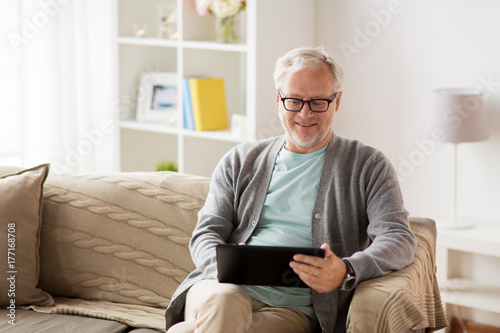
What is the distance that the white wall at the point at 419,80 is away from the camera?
117 inches

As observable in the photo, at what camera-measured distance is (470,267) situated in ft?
10.2

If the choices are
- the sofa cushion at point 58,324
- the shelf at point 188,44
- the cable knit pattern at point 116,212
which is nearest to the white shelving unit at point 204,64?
the shelf at point 188,44

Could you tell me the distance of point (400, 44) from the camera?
315cm

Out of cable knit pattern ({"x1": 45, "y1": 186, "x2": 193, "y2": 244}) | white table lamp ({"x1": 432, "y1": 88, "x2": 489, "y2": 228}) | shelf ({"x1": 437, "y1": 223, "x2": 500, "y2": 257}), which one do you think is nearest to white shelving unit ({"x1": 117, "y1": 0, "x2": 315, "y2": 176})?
white table lamp ({"x1": 432, "y1": 88, "x2": 489, "y2": 228})

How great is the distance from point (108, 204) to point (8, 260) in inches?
14.0

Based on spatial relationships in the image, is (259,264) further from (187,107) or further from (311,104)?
(187,107)

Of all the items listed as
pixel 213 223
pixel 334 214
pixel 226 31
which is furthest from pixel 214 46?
pixel 334 214

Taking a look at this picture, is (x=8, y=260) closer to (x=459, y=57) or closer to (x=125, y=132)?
(x=125, y=132)

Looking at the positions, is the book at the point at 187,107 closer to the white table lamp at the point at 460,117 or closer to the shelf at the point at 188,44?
the shelf at the point at 188,44

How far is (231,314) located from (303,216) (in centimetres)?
43

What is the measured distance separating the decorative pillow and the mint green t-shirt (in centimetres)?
70

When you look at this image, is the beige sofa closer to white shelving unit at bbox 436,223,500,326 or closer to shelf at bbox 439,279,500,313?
white shelving unit at bbox 436,223,500,326

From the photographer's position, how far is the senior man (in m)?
1.80

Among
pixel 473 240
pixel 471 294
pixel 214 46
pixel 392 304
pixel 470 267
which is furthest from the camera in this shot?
pixel 214 46
